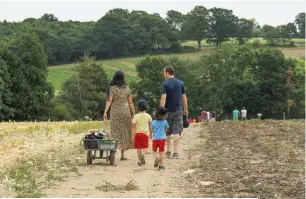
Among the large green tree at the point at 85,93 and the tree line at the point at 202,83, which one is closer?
the tree line at the point at 202,83

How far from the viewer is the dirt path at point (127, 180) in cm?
960

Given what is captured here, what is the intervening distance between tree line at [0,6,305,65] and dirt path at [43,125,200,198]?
96.8 metres

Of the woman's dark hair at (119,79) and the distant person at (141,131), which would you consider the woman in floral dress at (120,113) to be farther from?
the distant person at (141,131)

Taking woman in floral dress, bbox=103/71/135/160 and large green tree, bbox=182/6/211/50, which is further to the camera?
large green tree, bbox=182/6/211/50

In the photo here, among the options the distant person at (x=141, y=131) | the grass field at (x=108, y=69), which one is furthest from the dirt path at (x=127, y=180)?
the grass field at (x=108, y=69)

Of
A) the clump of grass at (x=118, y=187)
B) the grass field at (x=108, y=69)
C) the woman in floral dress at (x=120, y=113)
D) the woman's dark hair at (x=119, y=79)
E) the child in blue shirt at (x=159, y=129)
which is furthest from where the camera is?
the grass field at (x=108, y=69)

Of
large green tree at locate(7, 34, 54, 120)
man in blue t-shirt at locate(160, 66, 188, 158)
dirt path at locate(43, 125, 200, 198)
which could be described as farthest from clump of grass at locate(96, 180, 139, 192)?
large green tree at locate(7, 34, 54, 120)

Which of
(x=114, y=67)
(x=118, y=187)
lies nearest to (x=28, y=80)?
(x=114, y=67)

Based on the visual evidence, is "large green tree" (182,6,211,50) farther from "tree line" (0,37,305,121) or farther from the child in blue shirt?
the child in blue shirt

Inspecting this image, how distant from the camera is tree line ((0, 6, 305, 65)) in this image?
11662 centimetres

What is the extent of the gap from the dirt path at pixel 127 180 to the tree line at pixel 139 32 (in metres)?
96.8

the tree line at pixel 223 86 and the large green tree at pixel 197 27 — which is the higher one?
the large green tree at pixel 197 27

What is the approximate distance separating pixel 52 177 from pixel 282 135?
13.8 metres

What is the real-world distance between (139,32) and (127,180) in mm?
116924
